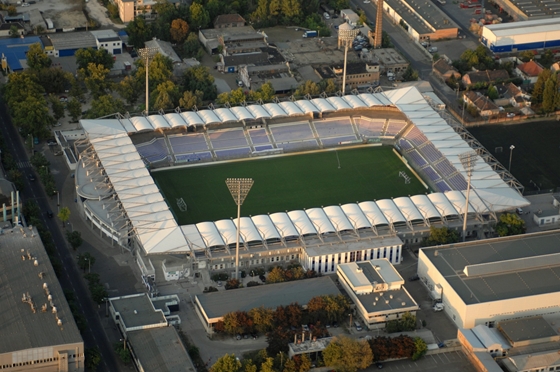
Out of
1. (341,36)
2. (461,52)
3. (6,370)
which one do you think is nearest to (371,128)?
(341,36)

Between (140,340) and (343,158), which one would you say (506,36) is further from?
(140,340)

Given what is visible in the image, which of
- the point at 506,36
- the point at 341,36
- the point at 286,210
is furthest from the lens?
the point at 506,36

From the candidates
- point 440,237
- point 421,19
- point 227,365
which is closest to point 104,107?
point 440,237

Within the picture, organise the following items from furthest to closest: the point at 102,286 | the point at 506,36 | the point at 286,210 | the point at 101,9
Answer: the point at 101,9 < the point at 506,36 < the point at 286,210 < the point at 102,286

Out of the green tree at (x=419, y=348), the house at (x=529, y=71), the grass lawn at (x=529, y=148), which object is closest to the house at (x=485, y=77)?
the house at (x=529, y=71)

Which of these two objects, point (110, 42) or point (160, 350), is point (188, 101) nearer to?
point (110, 42)

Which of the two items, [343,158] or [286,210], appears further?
[343,158]

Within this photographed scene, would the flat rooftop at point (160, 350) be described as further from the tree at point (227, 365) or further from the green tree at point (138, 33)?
the green tree at point (138, 33)

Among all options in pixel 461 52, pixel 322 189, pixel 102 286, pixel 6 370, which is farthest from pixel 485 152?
pixel 6 370

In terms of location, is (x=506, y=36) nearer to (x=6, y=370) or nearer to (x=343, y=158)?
A: (x=343, y=158)
